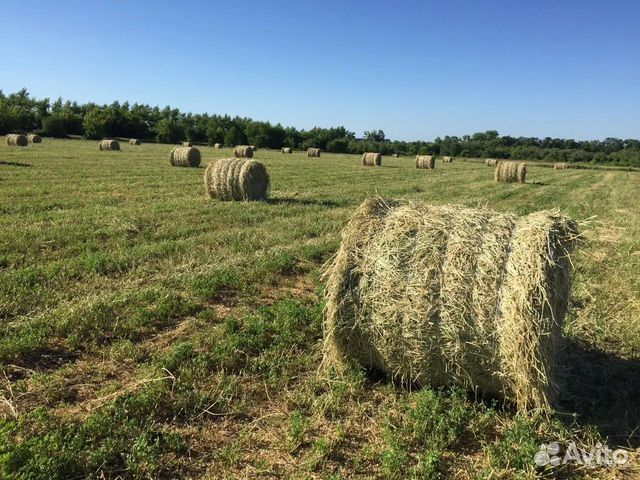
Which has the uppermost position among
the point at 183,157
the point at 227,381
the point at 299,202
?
the point at 183,157

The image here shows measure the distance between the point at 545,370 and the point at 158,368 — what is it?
3337 millimetres

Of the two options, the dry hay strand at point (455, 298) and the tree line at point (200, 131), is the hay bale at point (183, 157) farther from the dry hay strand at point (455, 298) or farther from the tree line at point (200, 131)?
the tree line at point (200, 131)

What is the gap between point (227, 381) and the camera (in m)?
4.43

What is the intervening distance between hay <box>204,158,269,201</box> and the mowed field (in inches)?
209

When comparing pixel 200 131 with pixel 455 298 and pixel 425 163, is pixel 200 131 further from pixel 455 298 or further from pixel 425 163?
pixel 455 298

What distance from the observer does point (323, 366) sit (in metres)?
4.84

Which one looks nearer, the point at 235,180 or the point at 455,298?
the point at 455,298

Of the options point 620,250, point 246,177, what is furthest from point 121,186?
point 620,250

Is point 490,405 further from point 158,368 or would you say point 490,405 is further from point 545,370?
point 158,368

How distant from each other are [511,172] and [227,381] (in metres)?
24.8

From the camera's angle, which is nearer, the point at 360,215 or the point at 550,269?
the point at 550,269

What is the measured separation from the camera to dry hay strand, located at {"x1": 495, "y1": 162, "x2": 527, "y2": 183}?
2594 cm

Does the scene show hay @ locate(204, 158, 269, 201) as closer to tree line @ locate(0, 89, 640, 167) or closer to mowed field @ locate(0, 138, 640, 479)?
mowed field @ locate(0, 138, 640, 479)

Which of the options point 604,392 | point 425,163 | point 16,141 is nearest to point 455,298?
point 604,392
